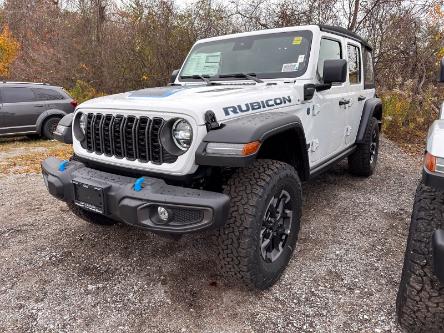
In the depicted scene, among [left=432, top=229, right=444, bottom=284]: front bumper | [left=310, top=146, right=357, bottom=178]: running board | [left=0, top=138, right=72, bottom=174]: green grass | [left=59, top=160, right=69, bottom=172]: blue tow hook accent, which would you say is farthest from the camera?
[left=0, top=138, right=72, bottom=174]: green grass

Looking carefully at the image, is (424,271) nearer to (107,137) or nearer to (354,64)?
(107,137)

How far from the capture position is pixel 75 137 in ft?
9.11

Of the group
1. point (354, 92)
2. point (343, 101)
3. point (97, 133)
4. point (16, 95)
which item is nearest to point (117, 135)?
point (97, 133)

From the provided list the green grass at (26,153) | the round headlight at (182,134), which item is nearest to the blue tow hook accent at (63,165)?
the round headlight at (182,134)

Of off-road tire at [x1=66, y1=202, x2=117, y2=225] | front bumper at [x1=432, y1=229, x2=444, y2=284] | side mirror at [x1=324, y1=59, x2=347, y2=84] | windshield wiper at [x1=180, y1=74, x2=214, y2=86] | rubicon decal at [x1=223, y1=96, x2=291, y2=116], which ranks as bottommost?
off-road tire at [x1=66, y1=202, x2=117, y2=225]

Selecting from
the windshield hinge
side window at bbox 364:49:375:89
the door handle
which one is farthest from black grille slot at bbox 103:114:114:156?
side window at bbox 364:49:375:89

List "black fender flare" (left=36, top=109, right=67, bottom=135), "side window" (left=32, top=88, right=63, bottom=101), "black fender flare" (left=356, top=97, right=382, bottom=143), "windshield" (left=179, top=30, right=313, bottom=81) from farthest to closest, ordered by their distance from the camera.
A: "side window" (left=32, top=88, right=63, bottom=101) → "black fender flare" (left=36, top=109, right=67, bottom=135) → "black fender flare" (left=356, top=97, right=382, bottom=143) → "windshield" (left=179, top=30, right=313, bottom=81)

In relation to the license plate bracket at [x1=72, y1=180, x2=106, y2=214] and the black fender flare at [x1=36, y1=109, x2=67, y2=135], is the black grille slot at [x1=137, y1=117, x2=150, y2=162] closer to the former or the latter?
the license plate bracket at [x1=72, y1=180, x2=106, y2=214]

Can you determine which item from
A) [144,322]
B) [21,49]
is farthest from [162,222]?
[21,49]

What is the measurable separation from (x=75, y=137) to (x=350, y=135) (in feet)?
10.2

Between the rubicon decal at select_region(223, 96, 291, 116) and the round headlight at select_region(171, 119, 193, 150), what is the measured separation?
284 millimetres

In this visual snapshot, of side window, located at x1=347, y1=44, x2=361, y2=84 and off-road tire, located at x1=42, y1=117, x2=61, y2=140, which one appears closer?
side window, located at x1=347, y1=44, x2=361, y2=84

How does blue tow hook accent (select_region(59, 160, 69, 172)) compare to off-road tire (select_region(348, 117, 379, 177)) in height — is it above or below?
above

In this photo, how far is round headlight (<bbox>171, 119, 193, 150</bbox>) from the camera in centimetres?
219
